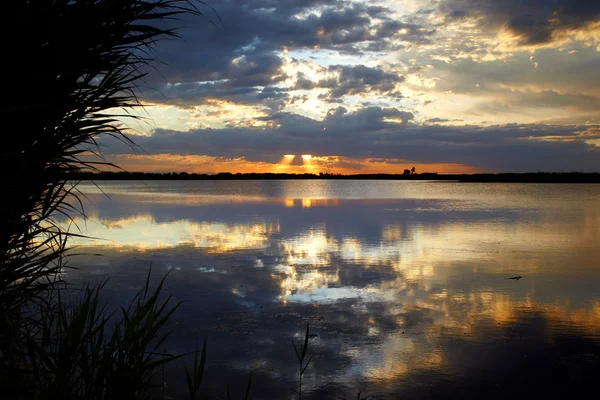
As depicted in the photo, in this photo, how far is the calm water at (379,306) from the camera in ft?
21.7

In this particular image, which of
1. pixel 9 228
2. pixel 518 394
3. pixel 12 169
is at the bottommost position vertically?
pixel 518 394

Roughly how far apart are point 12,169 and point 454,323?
313 inches

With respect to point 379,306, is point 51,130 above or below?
above

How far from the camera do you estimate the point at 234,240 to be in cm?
1923

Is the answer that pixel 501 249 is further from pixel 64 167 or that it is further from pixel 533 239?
pixel 64 167

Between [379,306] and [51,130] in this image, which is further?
[379,306]

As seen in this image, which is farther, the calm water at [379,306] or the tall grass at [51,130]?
the calm water at [379,306]

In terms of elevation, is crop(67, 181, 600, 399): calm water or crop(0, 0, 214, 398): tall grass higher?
crop(0, 0, 214, 398): tall grass

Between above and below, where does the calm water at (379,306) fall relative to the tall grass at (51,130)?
below

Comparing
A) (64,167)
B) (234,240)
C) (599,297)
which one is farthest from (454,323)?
(234,240)

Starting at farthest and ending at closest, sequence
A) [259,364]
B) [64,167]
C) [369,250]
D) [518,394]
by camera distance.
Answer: [369,250]
[259,364]
[518,394]
[64,167]

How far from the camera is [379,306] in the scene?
9.89 metres

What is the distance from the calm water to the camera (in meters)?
6.63

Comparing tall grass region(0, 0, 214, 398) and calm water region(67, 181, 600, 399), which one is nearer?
tall grass region(0, 0, 214, 398)
